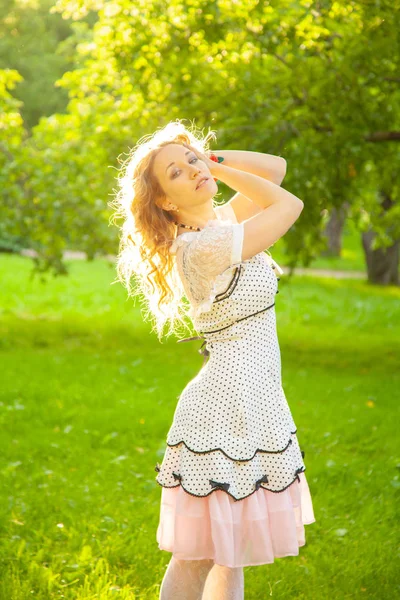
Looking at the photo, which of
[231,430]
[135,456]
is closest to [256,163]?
[231,430]

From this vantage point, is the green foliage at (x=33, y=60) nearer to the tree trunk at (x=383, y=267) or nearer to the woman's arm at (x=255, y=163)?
the tree trunk at (x=383, y=267)

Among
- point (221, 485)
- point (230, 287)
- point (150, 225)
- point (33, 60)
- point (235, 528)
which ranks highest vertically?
point (150, 225)

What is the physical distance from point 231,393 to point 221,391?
0.04m

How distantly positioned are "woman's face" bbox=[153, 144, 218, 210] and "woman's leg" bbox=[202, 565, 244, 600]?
1.33 meters

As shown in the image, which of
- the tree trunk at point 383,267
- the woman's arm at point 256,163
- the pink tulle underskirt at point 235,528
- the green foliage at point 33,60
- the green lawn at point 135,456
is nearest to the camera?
the pink tulle underskirt at point 235,528

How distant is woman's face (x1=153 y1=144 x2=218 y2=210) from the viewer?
2.96 meters

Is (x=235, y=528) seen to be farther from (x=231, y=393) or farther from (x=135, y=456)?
(x=135, y=456)

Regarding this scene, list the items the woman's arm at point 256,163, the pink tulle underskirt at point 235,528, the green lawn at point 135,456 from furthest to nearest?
the green lawn at point 135,456 → the woman's arm at point 256,163 → the pink tulle underskirt at point 235,528

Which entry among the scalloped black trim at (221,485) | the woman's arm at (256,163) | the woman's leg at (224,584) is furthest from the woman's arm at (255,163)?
the woman's leg at (224,584)

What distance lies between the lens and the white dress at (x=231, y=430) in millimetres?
2848

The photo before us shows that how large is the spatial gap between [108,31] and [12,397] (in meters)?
4.62

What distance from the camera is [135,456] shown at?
609 centimetres

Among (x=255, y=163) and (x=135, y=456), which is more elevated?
(x=255, y=163)

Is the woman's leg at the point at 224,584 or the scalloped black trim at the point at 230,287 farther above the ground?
the scalloped black trim at the point at 230,287
